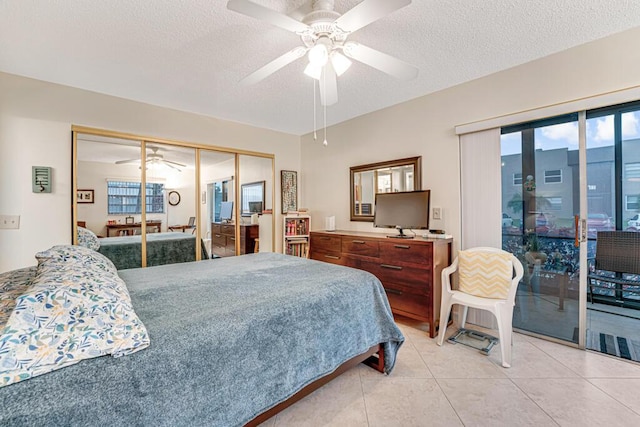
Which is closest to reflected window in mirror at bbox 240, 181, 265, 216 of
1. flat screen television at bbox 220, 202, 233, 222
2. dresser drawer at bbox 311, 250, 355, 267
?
flat screen television at bbox 220, 202, 233, 222

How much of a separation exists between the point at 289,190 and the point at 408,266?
8.20 ft

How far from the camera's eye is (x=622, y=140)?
7.35 ft

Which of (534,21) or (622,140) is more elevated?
(534,21)

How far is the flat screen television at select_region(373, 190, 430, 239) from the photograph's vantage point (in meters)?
3.00

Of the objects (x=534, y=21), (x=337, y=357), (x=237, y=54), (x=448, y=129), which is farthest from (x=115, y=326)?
(x=448, y=129)

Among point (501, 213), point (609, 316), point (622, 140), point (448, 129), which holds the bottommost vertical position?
point (609, 316)

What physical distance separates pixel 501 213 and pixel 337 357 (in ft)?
7.02

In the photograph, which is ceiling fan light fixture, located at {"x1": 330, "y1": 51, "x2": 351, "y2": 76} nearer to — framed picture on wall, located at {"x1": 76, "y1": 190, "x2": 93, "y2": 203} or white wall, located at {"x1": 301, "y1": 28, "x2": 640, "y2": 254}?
white wall, located at {"x1": 301, "y1": 28, "x2": 640, "y2": 254}

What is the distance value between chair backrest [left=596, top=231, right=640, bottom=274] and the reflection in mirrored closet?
12.4ft

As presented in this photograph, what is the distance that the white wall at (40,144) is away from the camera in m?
2.63

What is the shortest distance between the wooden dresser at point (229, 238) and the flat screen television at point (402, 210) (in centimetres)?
190

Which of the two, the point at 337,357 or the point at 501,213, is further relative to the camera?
the point at 501,213

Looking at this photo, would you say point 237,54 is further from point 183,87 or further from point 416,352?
point 416,352

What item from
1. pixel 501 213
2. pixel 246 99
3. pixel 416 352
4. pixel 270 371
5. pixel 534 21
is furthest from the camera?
pixel 246 99
